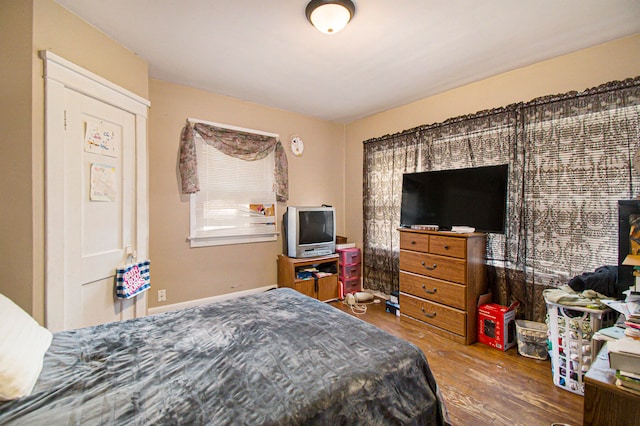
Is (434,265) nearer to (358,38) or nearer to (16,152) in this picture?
(358,38)

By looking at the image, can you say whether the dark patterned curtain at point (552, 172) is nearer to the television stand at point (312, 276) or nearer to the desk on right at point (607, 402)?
the desk on right at point (607, 402)

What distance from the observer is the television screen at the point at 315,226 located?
3.71m

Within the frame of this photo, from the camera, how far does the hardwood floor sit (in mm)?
1720

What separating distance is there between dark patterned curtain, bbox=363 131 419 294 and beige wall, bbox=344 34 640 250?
0.19m

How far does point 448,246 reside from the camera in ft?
9.00

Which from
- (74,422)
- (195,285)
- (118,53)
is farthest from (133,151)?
(74,422)

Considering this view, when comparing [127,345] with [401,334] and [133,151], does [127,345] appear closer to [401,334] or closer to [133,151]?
[133,151]

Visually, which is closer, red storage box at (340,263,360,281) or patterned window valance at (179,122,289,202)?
patterned window valance at (179,122,289,202)

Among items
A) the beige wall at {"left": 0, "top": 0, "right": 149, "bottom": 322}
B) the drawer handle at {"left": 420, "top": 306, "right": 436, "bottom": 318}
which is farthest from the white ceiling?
the drawer handle at {"left": 420, "top": 306, "right": 436, "bottom": 318}

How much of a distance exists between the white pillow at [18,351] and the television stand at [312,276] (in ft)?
8.17

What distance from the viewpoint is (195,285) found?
331 centimetres

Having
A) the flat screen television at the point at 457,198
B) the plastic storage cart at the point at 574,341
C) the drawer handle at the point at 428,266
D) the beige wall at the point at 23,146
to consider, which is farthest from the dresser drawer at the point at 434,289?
the beige wall at the point at 23,146

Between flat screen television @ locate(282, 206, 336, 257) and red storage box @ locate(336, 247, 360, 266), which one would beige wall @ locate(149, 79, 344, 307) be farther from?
red storage box @ locate(336, 247, 360, 266)

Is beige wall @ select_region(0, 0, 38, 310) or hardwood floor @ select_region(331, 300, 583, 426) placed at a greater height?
beige wall @ select_region(0, 0, 38, 310)
